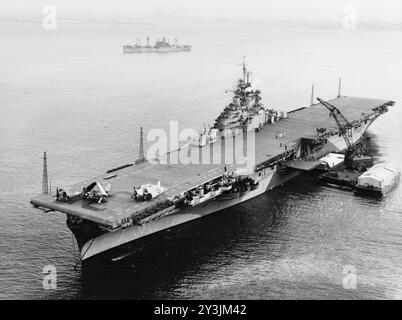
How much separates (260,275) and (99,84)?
5217 centimetres

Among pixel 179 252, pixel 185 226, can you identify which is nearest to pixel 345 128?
pixel 185 226

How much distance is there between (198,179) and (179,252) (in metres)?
4.68

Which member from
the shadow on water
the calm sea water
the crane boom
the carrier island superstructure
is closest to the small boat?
the calm sea water

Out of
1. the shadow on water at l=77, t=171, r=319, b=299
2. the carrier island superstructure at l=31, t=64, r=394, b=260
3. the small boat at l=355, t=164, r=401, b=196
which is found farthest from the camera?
the small boat at l=355, t=164, r=401, b=196

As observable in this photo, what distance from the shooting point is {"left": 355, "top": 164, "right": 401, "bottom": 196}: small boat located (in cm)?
3247

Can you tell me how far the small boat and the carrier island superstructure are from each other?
129 inches

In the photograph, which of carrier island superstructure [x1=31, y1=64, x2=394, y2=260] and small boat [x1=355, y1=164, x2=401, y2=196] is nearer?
carrier island superstructure [x1=31, y1=64, x2=394, y2=260]

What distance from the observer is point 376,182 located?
32469mm

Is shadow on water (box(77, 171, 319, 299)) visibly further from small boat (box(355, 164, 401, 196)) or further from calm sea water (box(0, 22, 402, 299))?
small boat (box(355, 164, 401, 196))

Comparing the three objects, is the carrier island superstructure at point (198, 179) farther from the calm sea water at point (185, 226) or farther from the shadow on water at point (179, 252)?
the calm sea water at point (185, 226)

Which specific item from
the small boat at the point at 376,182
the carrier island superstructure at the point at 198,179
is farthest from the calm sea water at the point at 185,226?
the carrier island superstructure at the point at 198,179

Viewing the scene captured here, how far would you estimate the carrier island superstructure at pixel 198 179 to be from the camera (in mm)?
23219

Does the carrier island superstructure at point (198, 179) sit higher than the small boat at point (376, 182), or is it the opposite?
the carrier island superstructure at point (198, 179)

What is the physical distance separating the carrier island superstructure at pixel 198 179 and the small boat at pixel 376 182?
129 inches
